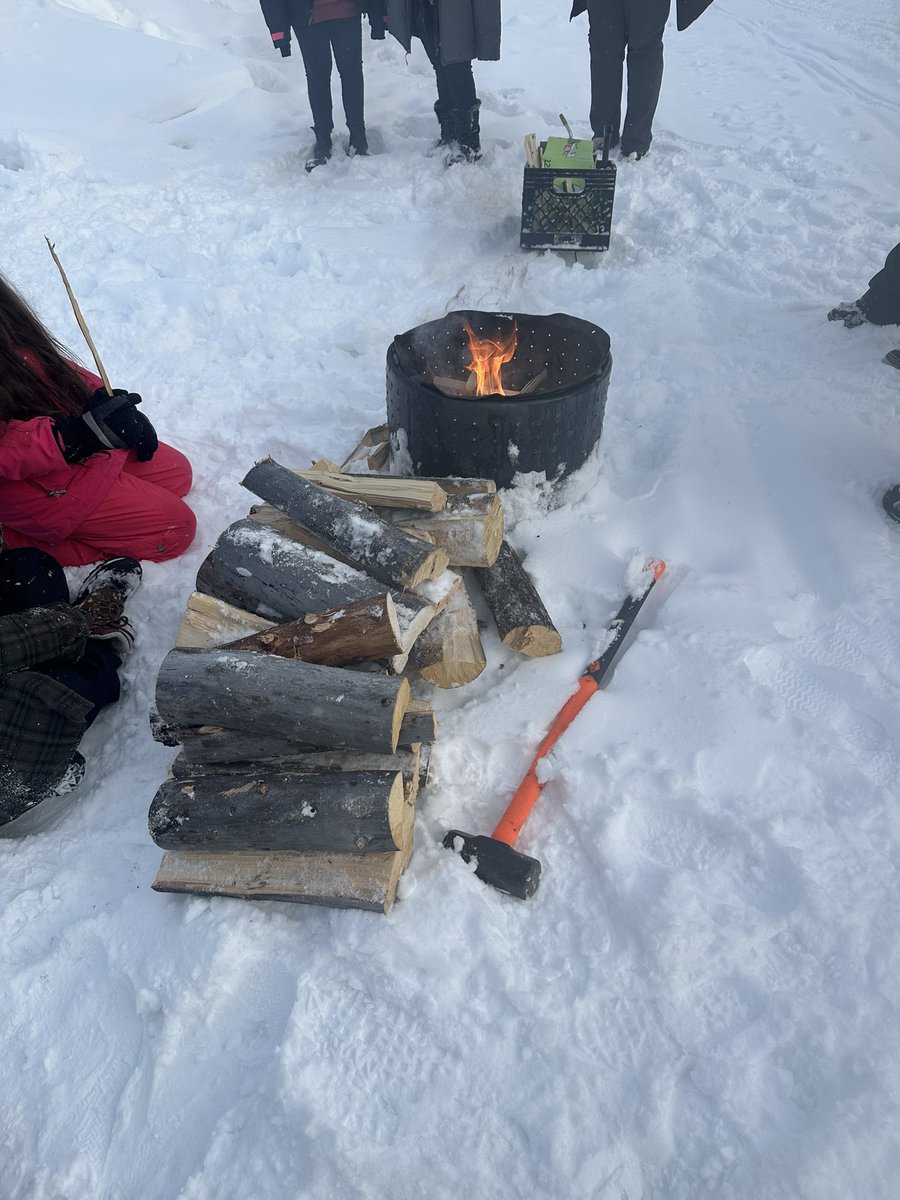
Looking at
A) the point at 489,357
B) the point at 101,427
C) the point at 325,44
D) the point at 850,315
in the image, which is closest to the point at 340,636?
the point at 101,427

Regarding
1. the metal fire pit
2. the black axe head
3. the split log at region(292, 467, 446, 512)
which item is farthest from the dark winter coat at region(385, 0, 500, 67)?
the black axe head

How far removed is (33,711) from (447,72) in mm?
6611

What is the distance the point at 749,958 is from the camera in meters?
2.06

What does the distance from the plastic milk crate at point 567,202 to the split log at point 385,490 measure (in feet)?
11.1

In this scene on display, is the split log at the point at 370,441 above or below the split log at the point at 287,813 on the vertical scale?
below

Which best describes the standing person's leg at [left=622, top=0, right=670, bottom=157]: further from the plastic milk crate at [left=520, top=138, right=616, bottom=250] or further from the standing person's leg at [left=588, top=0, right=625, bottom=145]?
the plastic milk crate at [left=520, top=138, right=616, bottom=250]

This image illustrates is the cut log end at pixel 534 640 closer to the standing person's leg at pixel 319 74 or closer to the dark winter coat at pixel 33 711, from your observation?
the dark winter coat at pixel 33 711

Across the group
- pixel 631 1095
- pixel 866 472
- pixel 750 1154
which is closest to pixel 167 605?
pixel 631 1095

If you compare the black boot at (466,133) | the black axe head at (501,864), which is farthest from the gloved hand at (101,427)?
the black boot at (466,133)

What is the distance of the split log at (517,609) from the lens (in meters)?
2.93

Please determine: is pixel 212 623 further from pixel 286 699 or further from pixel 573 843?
pixel 573 843

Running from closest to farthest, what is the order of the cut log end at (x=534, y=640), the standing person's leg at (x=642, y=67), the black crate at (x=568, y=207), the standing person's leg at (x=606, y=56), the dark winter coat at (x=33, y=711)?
1. the dark winter coat at (x=33, y=711)
2. the cut log end at (x=534, y=640)
3. the black crate at (x=568, y=207)
4. the standing person's leg at (x=642, y=67)
5. the standing person's leg at (x=606, y=56)

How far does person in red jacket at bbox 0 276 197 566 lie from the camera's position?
298 cm

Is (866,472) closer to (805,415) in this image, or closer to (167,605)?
(805,415)
